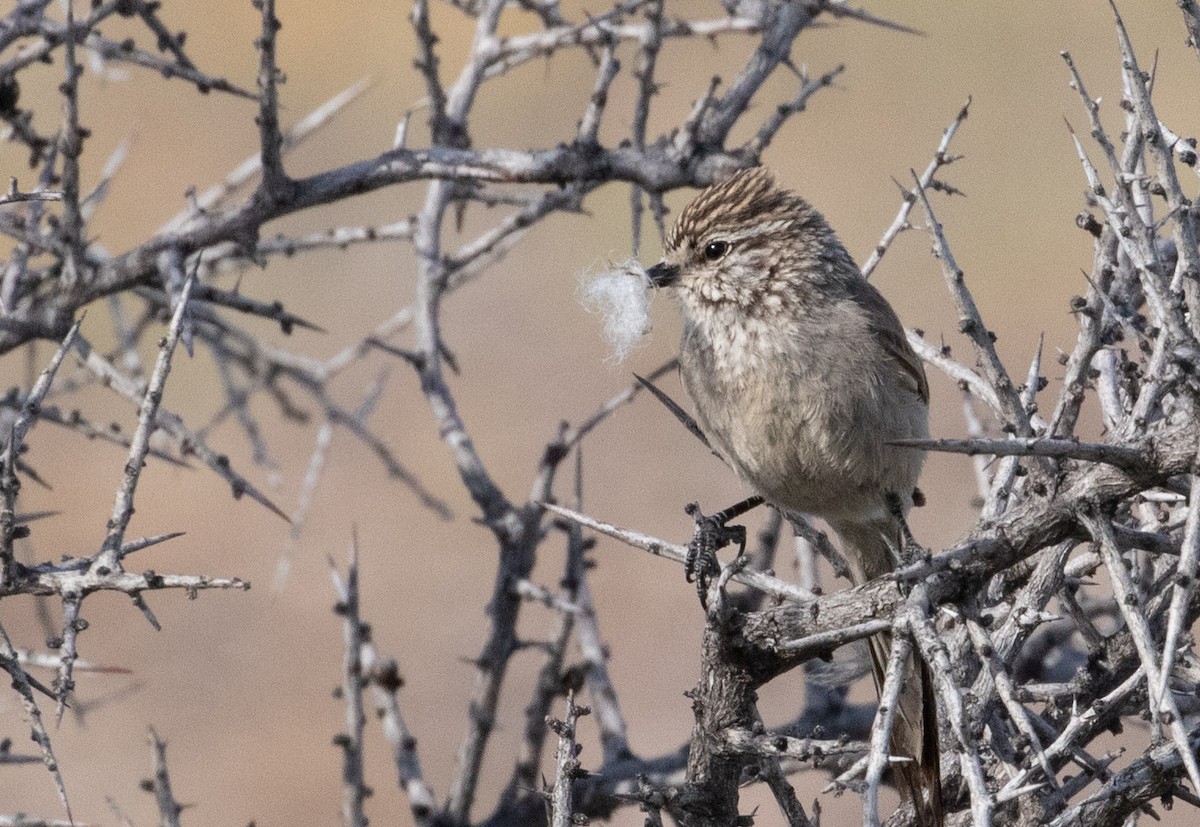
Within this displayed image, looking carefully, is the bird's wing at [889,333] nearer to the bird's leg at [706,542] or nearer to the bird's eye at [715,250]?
the bird's eye at [715,250]

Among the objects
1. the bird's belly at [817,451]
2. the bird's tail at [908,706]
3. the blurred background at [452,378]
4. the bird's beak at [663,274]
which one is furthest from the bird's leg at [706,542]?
the blurred background at [452,378]

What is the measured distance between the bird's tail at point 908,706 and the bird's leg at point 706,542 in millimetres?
433

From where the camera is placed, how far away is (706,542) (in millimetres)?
3953

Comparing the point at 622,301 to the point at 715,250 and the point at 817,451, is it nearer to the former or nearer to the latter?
the point at 715,250

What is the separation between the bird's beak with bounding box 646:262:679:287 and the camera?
4.65m

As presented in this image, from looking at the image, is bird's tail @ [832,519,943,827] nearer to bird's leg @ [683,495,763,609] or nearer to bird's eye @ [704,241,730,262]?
bird's leg @ [683,495,763,609]

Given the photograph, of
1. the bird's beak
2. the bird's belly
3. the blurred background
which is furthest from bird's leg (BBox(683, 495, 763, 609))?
the blurred background

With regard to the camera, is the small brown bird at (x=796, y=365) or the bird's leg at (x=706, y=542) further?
the small brown bird at (x=796, y=365)

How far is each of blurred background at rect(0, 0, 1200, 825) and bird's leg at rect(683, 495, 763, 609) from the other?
2331 millimetres

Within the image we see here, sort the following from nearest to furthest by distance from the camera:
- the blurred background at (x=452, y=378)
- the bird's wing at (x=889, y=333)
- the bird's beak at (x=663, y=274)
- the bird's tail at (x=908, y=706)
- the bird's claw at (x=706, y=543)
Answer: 1. the bird's tail at (x=908, y=706)
2. the bird's claw at (x=706, y=543)
3. the bird's wing at (x=889, y=333)
4. the bird's beak at (x=663, y=274)
5. the blurred background at (x=452, y=378)

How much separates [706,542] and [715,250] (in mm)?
1123

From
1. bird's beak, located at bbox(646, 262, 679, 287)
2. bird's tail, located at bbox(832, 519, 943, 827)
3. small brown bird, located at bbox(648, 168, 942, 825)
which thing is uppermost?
bird's beak, located at bbox(646, 262, 679, 287)

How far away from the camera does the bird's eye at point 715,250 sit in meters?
4.63

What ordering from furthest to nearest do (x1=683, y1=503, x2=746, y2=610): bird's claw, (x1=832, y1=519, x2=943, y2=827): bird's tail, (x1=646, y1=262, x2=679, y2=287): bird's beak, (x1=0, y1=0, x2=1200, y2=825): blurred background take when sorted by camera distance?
1. (x1=0, y1=0, x2=1200, y2=825): blurred background
2. (x1=646, y1=262, x2=679, y2=287): bird's beak
3. (x1=683, y1=503, x2=746, y2=610): bird's claw
4. (x1=832, y1=519, x2=943, y2=827): bird's tail
